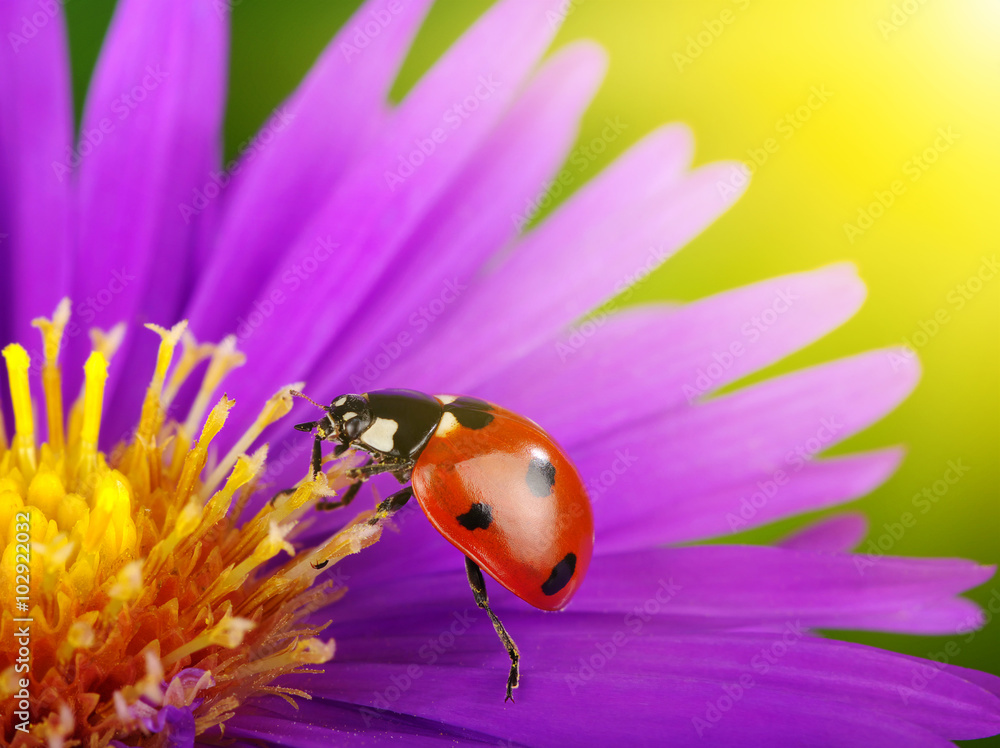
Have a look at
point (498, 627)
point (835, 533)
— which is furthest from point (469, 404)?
point (835, 533)

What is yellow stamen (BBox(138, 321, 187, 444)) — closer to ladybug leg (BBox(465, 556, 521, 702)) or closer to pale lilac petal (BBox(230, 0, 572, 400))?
pale lilac petal (BBox(230, 0, 572, 400))

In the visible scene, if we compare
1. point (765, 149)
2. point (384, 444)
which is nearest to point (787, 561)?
point (384, 444)

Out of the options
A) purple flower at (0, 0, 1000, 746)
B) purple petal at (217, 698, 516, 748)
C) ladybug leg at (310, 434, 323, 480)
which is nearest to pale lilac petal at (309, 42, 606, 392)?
purple flower at (0, 0, 1000, 746)

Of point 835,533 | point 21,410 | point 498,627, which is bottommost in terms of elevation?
point 21,410

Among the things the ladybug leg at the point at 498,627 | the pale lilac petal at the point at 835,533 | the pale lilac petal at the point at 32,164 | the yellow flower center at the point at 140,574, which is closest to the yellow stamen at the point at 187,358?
the yellow flower center at the point at 140,574

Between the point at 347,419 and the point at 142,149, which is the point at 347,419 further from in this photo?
the point at 142,149

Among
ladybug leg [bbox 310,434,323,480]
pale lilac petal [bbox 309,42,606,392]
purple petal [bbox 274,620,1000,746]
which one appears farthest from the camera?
pale lilac petal [bbox 309,42,606,392]

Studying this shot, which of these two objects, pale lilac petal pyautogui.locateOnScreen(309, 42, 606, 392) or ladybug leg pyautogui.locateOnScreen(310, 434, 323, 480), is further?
pale lilac petal pyautogui.locateOnScreen(309, 42, 606, 392)
